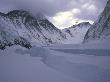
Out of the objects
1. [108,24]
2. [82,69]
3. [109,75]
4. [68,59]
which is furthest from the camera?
[108,24]

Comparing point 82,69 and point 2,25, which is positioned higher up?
point 2,25

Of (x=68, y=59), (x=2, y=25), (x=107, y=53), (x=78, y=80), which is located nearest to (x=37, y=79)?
(x=78, y=80)

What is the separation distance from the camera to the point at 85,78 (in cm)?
1155

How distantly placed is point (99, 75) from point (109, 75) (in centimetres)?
72

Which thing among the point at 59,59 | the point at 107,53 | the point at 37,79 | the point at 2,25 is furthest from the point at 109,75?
the point at 2,25

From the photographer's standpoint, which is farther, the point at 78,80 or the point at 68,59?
the point at 68,59

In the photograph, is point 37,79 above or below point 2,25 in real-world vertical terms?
below

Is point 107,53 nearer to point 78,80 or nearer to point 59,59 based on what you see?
point 78,80

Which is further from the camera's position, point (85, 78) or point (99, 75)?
point (85, 78)

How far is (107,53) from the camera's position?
13.4 metres

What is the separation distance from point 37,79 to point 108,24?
57324 millimetres

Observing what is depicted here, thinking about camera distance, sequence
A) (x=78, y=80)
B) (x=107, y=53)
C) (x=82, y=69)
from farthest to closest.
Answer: (x=107, y=53) → (x=82, y=69) → (x=78, y=80)

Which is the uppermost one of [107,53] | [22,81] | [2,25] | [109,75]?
[2,25]

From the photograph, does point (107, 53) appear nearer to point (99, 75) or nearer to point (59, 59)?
point (99, 75)
